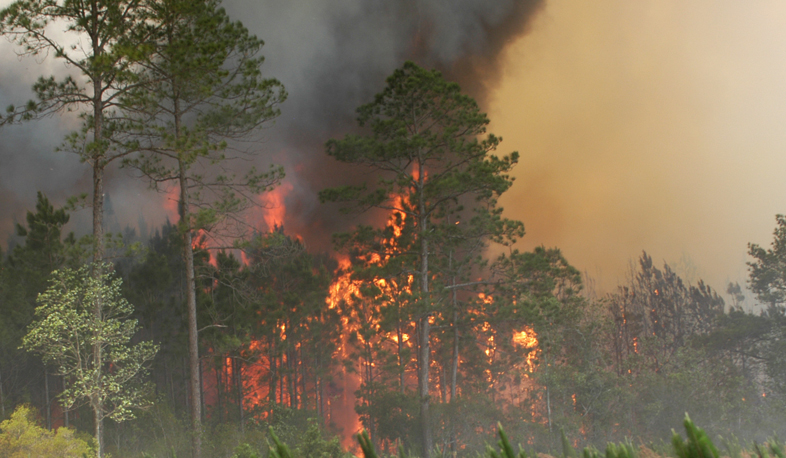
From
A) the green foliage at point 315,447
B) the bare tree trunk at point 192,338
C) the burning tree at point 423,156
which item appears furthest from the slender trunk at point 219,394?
→ the green foliage at point 315,447

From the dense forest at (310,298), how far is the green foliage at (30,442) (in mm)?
79

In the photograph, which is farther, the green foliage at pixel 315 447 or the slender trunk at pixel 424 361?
the slender trunk at pixel 424 361

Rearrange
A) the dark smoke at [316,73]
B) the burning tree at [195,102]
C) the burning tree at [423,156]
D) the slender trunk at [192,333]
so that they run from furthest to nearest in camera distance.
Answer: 1. the dark smoke at [316,73]
2. the burning tree at [423,156]
3. the slender trunk at [192,333]
4. the burning tree at [195,102]

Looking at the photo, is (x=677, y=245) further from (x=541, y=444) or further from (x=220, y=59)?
(x=220, y=59)

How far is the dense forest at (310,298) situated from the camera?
11016 mm

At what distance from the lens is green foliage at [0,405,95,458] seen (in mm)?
8594

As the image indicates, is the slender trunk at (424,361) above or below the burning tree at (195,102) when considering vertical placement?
below

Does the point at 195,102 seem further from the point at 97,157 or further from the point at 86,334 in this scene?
the point at 86,334

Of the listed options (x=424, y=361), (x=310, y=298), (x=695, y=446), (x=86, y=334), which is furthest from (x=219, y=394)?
(x=695, y=446)

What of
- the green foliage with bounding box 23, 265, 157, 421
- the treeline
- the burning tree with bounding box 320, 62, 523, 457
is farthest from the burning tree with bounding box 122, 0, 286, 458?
the burning tree with bounding box 320, 62, 523, 457

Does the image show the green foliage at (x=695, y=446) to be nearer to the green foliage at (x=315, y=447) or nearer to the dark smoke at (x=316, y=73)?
the green foliage at (x=315, y=447)

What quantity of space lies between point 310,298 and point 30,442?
1482 centimetres

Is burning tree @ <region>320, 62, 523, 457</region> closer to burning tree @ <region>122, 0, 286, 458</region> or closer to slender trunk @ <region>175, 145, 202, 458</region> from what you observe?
burning tree @ <region>122, 0, 286, 458</region>

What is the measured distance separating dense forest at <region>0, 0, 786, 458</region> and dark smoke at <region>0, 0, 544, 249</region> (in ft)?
6.07
